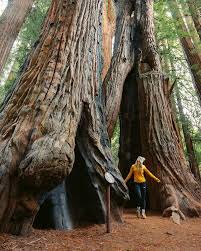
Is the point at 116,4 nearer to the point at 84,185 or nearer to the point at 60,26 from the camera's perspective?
the point at 60,26

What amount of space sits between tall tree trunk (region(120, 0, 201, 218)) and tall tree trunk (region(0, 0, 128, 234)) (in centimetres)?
228

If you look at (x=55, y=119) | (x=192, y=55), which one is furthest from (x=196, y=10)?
(x=55, y=119)

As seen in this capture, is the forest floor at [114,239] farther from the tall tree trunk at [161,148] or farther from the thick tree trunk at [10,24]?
the thick tree trunk at [10,24]

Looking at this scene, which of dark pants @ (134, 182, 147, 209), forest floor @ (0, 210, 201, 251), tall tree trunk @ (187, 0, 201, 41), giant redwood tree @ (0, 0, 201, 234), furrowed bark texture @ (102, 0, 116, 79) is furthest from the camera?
tall tree trunk @ (187, 0, 201, 41)

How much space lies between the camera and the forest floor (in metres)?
3.81

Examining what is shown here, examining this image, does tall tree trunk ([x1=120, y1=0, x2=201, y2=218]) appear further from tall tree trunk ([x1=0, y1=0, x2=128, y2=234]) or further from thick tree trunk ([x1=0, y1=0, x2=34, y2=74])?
thick tree trunk ([x1=0, y1=0, x2=34, y2=74])

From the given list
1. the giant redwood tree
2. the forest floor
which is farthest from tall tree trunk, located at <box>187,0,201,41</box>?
the forest floor

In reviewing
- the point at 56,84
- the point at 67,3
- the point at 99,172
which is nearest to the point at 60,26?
the point at 67,3

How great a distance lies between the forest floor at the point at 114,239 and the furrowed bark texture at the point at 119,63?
360 centimetres

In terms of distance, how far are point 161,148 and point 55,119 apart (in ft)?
13.5

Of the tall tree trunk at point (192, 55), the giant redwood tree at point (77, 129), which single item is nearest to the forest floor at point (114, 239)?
the giant redwood tree at point (77, 129)

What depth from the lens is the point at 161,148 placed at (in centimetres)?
800

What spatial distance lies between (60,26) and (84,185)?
3.15 meters

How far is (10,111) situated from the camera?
481 centimetres
